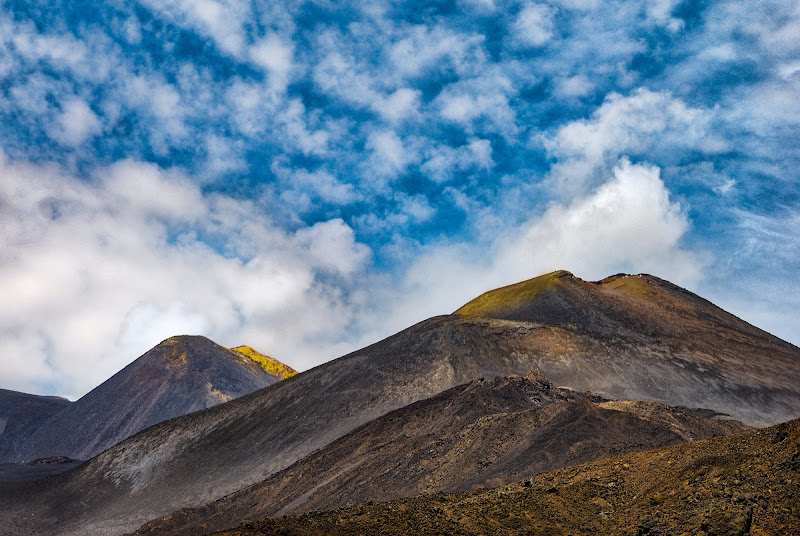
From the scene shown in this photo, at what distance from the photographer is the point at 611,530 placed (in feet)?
34.4

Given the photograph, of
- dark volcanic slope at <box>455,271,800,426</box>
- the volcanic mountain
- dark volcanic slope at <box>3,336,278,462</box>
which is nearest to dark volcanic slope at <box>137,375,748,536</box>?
the volcanic mountain

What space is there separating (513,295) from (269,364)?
7790 centimetres

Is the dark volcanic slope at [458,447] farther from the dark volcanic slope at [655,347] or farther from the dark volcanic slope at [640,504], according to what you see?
the dark volcanic slope at [655,347]

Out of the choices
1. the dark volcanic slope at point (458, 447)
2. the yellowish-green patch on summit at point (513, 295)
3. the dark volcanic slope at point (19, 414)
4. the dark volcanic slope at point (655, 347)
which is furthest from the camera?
the dark volcanic slope at point (19, 414)

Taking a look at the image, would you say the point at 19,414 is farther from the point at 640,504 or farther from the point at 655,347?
the point at 640,504

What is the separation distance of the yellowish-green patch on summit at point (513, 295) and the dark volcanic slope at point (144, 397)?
47.5 meters

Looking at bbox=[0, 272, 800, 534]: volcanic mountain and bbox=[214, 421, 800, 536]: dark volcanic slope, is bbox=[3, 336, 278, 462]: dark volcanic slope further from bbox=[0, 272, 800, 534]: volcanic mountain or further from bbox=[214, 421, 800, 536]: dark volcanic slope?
bbox=[214, 421, 800, 536]: dark volcanic slope

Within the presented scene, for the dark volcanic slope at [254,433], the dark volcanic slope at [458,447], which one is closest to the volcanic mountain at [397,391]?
the dark volcanic slope at [254,433]

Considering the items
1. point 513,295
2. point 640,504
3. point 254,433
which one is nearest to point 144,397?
point 513,295

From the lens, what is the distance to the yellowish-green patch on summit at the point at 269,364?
13362 centimetres

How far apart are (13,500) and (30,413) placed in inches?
2895

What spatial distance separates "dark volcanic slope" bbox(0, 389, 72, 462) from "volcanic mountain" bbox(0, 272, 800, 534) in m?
59.8

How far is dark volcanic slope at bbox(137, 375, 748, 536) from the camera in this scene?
20.9m

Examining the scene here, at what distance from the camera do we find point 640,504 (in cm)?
1105
